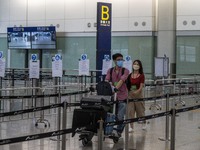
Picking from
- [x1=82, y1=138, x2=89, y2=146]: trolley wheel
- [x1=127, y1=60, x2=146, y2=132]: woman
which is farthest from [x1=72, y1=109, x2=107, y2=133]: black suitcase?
[x1=127, y1=60, x2=146, y2=132]: woman

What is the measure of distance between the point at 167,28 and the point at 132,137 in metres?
15.4

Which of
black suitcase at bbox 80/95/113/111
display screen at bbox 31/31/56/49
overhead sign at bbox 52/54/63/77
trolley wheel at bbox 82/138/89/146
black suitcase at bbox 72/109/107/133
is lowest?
trolley wheel at bbox 82/138/89/146

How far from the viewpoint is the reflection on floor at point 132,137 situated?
9.30 metres

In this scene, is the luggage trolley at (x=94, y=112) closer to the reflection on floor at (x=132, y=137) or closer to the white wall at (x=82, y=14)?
the reflection on floor at (x=132, y=137)

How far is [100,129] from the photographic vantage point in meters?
6.54

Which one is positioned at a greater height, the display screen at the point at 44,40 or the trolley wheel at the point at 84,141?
the display screen at the point at 44,40

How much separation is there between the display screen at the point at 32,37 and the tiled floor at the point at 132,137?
15.0m

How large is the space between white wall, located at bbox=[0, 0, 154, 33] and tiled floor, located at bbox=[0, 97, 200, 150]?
1314cm

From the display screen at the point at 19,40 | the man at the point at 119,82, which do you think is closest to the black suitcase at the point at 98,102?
the man at the point at 119,82

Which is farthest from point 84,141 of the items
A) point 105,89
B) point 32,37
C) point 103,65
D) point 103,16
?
point 32,37

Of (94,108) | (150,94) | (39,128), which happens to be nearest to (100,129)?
(94,108)

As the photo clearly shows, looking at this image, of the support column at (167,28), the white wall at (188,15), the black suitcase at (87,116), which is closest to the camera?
the black suitcase at (87,116)

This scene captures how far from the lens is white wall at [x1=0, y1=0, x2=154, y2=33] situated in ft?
85.9

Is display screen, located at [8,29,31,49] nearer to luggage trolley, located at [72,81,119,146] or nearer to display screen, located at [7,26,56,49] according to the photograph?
display screen, located at [7,26,56,49]
